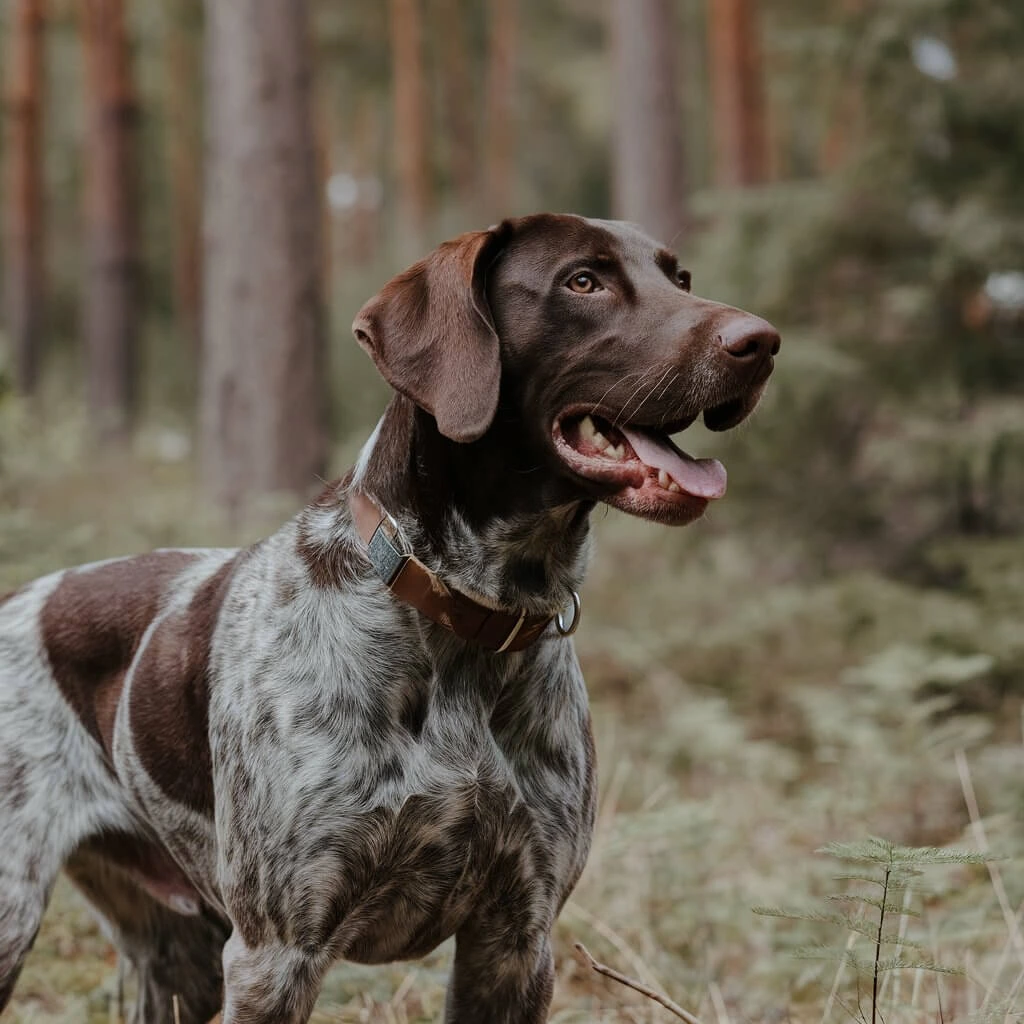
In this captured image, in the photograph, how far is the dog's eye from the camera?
3.04m

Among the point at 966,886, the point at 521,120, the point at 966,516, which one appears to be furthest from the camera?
the point at 521,120

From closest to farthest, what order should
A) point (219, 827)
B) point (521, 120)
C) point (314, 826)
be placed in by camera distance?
point (314, 826), point (219, 827), point (521, 120)

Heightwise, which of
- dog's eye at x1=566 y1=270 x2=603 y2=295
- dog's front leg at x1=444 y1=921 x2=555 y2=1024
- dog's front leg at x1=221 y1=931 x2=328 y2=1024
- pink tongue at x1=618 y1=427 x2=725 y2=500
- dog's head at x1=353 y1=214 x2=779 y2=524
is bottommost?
dog's front leg at x1=444 y1=921 x2=555 y2=1024

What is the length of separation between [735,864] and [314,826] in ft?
9.53

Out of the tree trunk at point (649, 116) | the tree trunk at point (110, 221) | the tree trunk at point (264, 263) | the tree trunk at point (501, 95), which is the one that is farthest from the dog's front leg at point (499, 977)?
the tree trunk at point (501, 95)

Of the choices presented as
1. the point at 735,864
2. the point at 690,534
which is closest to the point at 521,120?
the point at 690,534

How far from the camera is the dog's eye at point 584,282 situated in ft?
9.96

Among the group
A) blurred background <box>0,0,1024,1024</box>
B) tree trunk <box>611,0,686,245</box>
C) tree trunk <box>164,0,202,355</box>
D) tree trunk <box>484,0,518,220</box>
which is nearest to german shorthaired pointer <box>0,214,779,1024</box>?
blurred background <box>0,0,1024,1024</box>

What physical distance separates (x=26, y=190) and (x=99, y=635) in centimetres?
1782

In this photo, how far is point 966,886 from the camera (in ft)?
16.2

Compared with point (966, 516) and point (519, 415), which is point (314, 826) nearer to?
point (519, 415)

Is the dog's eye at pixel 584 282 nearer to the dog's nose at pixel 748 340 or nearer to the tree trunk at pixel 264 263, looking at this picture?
the dog's nose at pixel 748 340

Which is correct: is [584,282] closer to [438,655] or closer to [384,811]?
[438,655]

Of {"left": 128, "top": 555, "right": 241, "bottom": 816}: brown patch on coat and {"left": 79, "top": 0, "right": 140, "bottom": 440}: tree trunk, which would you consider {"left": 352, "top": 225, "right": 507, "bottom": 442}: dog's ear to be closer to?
{"left": 128, "top": 555, "right": 241, "bottom": 816}: brown patch on coat
